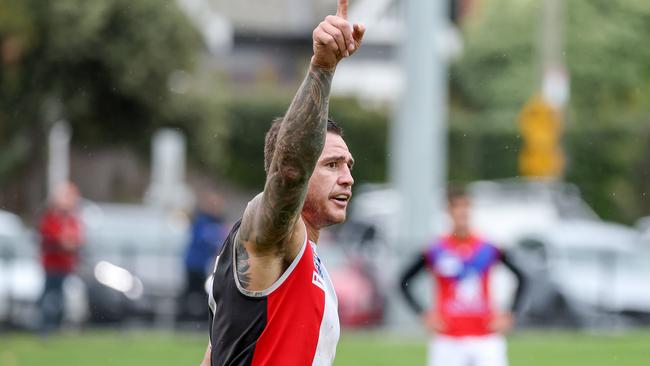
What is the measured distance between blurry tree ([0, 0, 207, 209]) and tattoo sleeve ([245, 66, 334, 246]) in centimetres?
2166

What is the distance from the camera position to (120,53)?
27172 mm

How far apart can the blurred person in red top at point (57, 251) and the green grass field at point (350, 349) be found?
0.49 meters

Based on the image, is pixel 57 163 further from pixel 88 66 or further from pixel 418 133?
pixel 418 133

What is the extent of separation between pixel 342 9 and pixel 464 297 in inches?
258

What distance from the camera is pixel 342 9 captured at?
411 cm

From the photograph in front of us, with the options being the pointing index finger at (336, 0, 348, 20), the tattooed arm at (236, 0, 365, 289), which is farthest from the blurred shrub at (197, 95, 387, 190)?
the pointing index finger at (336, 0, 348, 20)

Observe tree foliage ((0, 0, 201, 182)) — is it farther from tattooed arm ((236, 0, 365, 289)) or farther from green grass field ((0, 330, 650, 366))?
tattooed arm ((236, 0, 365, 289))

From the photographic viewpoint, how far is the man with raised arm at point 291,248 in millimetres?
4109

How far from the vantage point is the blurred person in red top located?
56.4 ft

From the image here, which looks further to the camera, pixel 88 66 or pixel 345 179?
pixel 88 66

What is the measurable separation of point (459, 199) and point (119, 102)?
61.8ft

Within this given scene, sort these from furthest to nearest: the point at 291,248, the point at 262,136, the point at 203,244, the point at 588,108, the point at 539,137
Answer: the point at 262,136 → the point at 588,108 → the point at 539,137 → the point at 203,244 → the point at 291,248

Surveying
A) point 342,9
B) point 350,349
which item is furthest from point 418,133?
point 342,9

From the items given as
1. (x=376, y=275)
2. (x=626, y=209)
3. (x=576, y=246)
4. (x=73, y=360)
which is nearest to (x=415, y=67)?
(x=376, y=275)
